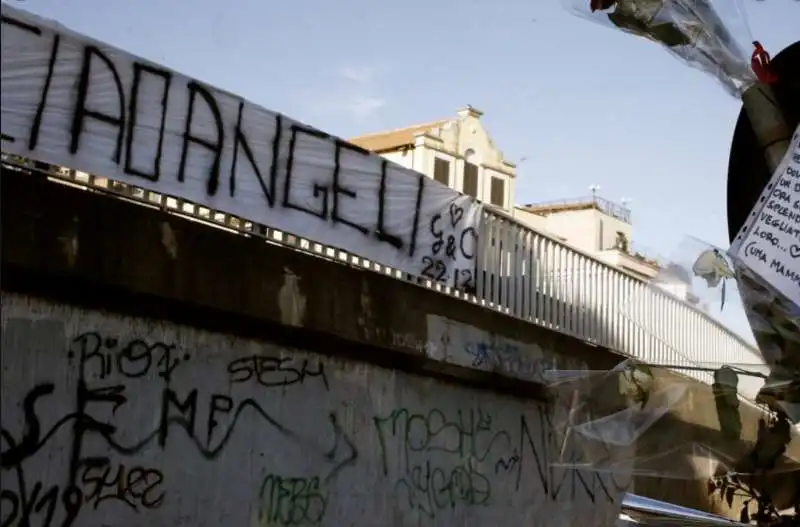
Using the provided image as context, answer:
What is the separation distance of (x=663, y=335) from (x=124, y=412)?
347 inches

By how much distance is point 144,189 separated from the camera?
7566 millimetres

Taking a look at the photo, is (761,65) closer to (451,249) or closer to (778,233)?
(778,233)

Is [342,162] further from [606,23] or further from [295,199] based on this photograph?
[606,23]

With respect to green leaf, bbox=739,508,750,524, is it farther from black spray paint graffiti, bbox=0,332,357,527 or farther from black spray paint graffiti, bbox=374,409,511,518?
black spray paint graffiti, bbox=374,409,511,518

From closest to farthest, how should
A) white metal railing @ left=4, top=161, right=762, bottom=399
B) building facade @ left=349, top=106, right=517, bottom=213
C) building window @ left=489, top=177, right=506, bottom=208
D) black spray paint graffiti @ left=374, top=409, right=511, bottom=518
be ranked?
1. white metal railing @ left=4, top=161, right=762, bottom=399
2. black spray paint graffiti @ left=374, top=409, right=511, bottom=518
3. building facade @ left=349, top=106, right=517, bottom=213
4. building window @ left=489, top=177, right=506, bottom=208

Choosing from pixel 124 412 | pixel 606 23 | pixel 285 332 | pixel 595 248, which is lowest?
pixel 124 412

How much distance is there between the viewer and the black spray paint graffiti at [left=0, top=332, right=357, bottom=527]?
6691 millimetres

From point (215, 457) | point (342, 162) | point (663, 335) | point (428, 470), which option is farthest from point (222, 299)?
point (663, 335)

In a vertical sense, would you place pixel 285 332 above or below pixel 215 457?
above

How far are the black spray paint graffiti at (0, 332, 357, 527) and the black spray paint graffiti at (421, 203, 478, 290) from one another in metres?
2.48

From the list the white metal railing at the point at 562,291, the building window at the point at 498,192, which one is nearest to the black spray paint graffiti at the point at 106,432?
the white metal railing at the point at 562,291

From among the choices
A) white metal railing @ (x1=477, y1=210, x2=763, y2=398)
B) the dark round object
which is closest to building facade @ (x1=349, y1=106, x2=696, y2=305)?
white metal railing @ (x1=477, y1=210, x2=763, y2=398)

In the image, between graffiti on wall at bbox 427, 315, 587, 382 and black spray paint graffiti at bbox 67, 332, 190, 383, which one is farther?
graffiti on wall at bbox 427, 315, 587, 382

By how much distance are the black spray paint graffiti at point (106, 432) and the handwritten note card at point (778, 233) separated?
4.05 metres
